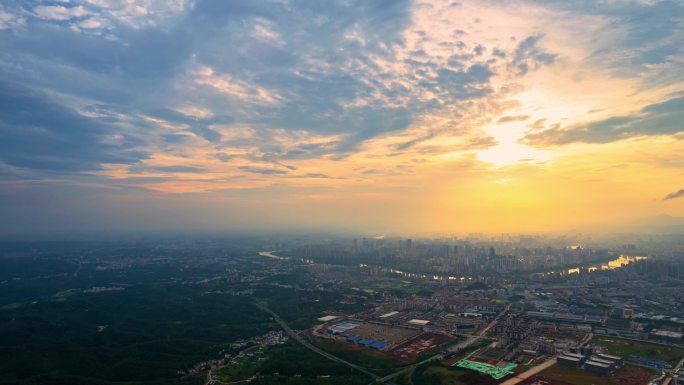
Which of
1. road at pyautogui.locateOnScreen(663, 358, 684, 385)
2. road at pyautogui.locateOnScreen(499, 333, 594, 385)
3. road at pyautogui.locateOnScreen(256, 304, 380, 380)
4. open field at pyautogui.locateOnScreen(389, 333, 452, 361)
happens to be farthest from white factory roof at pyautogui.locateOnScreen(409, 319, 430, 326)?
road at pyautogui.locateOnScreen(663, 358, 684, 385)

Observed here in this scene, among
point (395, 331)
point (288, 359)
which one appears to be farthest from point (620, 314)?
point (288, 359)

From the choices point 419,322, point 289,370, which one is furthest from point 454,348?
point 289,370

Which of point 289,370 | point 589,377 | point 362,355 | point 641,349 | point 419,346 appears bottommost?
point 289,370

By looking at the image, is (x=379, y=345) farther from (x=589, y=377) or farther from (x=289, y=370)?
(x=589, y=377)

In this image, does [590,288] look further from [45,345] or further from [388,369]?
[45,345]

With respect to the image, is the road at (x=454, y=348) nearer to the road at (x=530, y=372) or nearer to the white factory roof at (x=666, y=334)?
the road at (x=530, y=372)
